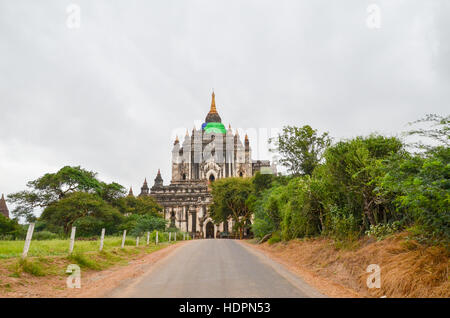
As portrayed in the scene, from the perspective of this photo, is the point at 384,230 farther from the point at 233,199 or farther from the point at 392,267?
the point at 233,199

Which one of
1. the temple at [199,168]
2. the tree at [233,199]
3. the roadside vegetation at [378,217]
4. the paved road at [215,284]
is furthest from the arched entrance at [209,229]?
the paved road at [215,284]

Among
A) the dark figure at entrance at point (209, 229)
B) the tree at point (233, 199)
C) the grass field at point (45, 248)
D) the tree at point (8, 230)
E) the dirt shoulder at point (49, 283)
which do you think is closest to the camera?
the dirt shoulder at point (49, 283)

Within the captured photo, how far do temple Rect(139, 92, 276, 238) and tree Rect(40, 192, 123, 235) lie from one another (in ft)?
77.1

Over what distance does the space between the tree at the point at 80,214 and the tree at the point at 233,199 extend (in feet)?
42.4

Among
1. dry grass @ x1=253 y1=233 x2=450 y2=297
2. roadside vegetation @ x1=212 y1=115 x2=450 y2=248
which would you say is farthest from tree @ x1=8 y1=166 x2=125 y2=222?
dry grass @ x1=253 y1=233 x2=450 y2=297

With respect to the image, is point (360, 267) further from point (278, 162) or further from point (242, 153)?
point (242, 153)

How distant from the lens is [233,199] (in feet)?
122

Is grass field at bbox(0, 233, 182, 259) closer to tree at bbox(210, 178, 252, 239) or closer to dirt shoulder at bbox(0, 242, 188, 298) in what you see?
dirt shoulder at bbox(0, 242, 188, 298)

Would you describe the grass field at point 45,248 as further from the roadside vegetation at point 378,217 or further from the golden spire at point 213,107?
the golden spire at point 213,107

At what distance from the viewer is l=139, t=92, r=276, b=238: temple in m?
53.9

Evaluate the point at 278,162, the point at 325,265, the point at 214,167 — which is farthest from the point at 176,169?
the point at 325,265

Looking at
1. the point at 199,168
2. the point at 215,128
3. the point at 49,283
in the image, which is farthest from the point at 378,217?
the point at 215,128

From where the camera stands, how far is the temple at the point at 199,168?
53906mm
